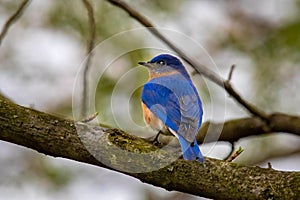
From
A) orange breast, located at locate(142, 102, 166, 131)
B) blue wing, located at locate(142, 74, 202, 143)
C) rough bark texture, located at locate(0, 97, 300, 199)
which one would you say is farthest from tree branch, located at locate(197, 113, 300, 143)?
rough bark texture, located at locate(0, 97, 300, 199)

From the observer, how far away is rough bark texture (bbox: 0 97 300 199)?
2412mm

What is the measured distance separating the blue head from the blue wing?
0.19m

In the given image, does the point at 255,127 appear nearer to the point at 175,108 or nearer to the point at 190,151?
the point at 175,108

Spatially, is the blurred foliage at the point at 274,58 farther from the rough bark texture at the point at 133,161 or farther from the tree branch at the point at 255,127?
the rough bark texture at the point at 133,161

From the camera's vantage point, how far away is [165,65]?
347 cm

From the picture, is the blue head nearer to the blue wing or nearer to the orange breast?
the blue wing

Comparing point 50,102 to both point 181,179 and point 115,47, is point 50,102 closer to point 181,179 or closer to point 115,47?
point 115,47

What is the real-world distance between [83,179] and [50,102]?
66 cm

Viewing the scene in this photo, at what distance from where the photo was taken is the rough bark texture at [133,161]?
2.41 meters

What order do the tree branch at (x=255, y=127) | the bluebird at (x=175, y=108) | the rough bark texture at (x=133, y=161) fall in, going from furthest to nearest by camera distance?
the tree branch at (x=255, y=127) < the bluebird at (x=175, y=108) < the rough bark texture at (x=133, y=161)

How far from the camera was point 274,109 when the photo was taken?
480cm

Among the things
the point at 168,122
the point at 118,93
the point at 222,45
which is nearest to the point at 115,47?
the point at 118,93

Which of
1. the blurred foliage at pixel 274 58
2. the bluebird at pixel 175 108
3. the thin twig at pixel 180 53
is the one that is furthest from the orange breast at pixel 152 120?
the blurred foliage at pixel 274 58

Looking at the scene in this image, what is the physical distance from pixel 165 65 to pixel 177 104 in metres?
0.60
